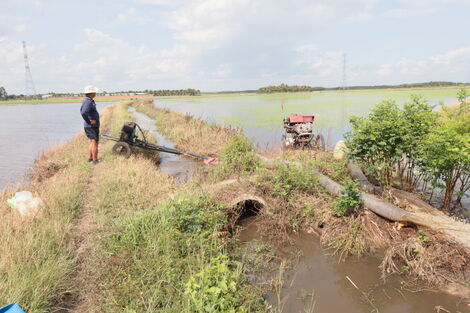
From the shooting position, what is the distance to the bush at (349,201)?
451 centimetres

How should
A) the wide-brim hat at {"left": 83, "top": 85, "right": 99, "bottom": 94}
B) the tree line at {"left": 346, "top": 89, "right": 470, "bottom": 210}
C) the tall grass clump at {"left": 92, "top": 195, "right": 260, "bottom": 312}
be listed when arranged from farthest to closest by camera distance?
the wide-brim hat at {"left": 83, "top": 85, "right": 99, "bottom": 94} → the tree line at {"left": 346, "top": 89, "right": 470, "bottom": 210} → the tall grass clump at {"left": 92, "top": 195, "right": 260, "bottom": 312}

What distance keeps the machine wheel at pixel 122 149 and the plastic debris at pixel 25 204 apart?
317 cm

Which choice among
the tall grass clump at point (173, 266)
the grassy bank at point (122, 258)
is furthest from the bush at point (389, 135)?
the tall grass clump at point (173, 266)

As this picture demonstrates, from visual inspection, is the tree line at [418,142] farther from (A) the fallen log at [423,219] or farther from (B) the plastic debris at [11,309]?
(B) the plastic debris at [11,309]

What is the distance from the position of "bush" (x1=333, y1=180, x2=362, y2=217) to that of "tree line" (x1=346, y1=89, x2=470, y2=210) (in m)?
0.79

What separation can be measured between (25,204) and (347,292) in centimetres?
526

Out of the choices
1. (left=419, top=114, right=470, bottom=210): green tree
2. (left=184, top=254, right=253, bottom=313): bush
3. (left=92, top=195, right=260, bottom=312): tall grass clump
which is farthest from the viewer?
(left=419, top=114, right=470, bottom=210): green tree

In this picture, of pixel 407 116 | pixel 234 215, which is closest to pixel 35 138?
pixel 234 215

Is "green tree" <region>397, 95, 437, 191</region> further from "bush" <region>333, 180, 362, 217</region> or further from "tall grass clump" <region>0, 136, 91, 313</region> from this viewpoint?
"tall grass clump" <region>0, 136, 91, 313</region>

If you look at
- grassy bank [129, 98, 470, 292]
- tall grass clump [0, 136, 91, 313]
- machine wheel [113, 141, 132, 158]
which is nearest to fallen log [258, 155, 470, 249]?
grassy bank [129, 98, 470, 292]

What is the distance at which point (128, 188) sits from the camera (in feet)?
18.0

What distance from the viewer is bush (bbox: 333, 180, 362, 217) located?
451 centimetres

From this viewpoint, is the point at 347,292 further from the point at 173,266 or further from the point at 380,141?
the point at 380,141

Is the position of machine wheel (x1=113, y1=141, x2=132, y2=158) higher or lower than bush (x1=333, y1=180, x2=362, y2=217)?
higher
